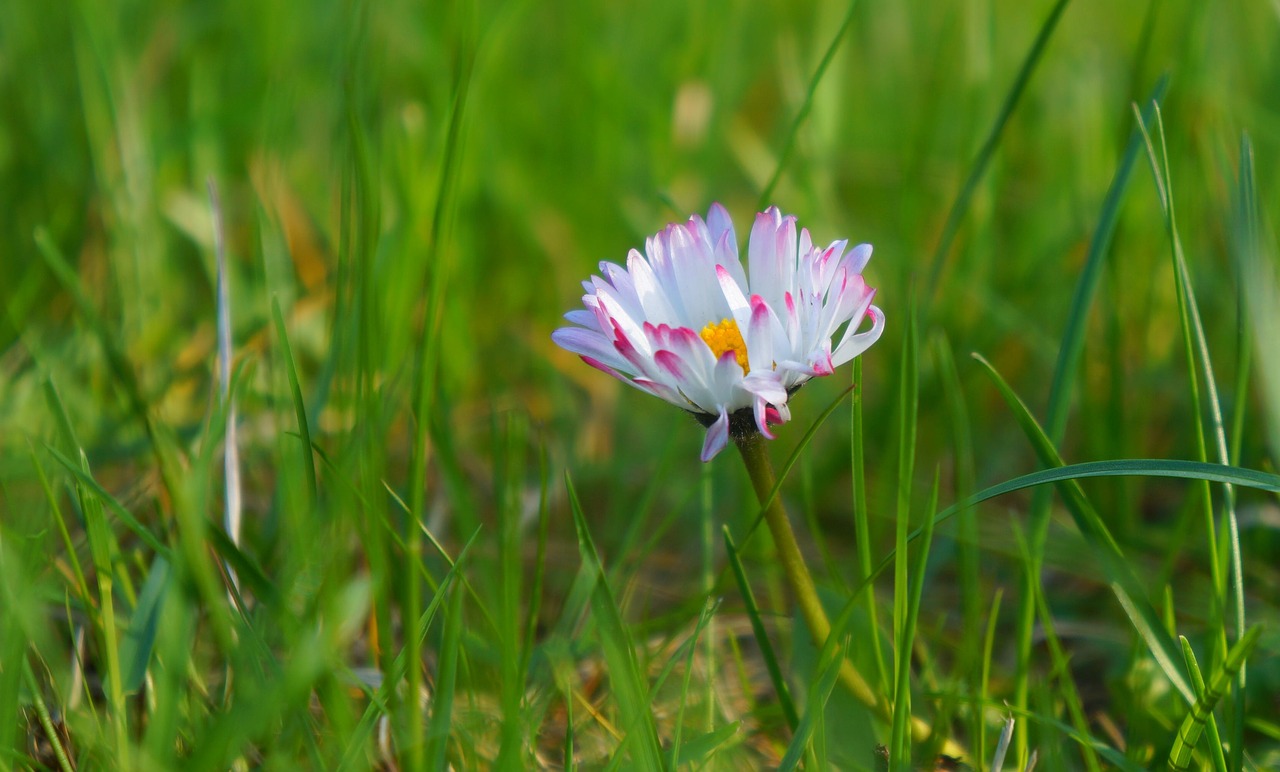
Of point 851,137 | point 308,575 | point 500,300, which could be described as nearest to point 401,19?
point 500,300

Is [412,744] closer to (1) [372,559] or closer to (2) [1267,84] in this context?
(1) [372,559]

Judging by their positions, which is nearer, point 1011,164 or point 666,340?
point 666,340

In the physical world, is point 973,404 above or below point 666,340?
below

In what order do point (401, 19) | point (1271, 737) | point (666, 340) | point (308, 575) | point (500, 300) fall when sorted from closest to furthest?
point (666, 340) < point (308, 575) < point (1271, 737) < point (500, 300) < point (401, 19)

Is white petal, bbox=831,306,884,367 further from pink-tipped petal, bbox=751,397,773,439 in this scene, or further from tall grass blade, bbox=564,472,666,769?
tall grass blade, bbox=564,472,666,769

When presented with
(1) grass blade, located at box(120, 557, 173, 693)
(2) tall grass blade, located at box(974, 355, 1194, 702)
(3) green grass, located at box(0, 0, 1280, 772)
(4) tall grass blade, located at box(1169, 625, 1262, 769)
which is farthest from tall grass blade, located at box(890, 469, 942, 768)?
(1) grass blade, located at box(120, 557, 173, 693)

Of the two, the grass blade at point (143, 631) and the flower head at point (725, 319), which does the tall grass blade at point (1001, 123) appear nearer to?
the flower head at point (725, 319)

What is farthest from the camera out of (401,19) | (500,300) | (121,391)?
(401,19)
